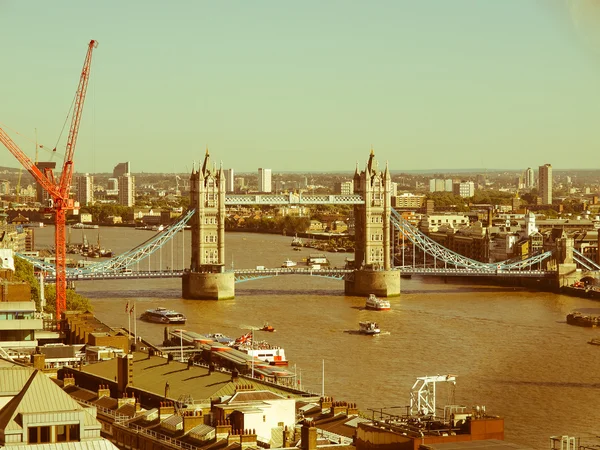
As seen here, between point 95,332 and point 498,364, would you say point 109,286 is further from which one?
point 95,332

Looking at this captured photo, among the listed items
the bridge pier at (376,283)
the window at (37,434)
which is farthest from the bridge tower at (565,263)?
the window at (37,434)

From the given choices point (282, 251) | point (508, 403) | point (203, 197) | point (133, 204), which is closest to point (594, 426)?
point (508, 403)

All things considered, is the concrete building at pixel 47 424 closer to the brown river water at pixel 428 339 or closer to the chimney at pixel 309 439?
the chimney at pixel 309 439

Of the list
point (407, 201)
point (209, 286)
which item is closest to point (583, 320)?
point (209, 286)

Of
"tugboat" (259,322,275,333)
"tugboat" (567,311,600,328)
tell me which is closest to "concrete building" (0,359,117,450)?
"tugboat" (259,322,275,333)

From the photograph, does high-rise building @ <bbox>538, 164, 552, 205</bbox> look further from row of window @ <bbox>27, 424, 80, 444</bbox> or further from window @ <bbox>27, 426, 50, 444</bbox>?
window @ <bbox>27, 426, 50, 444</bbox>

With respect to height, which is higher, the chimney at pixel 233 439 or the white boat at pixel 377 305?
the chimney at pixel 233 439

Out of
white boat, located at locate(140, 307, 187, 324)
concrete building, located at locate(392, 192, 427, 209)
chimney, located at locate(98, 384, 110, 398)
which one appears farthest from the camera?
concrete building, located at locate(392, 192, 427, 209)
